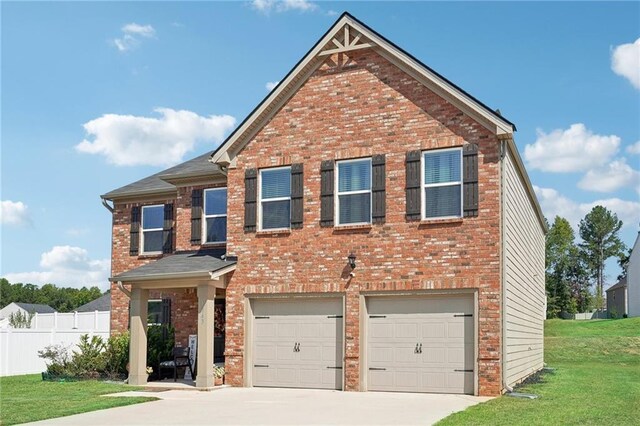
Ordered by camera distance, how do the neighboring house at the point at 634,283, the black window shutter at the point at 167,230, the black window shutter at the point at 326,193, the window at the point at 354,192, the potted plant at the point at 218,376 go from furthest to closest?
the neighboring house at the point at 634,283
the black window shutter at the point at 167,230
the potted plant at the point at 218,376
the black window shutter at the point at 326,193
the window at the point at 354,192

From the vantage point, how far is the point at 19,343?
25609 mm

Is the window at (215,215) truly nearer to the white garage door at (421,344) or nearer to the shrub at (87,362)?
the shrub at (87,362)

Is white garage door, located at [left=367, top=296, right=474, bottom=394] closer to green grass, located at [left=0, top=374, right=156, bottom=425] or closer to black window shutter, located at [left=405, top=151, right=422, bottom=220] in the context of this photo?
black window shutter, located at [left=405, top=151, right=422, bottom=220]

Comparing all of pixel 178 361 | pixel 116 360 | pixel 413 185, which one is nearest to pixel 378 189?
pixel 413 185

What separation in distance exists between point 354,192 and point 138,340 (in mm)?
7032

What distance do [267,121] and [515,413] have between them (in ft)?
33.0

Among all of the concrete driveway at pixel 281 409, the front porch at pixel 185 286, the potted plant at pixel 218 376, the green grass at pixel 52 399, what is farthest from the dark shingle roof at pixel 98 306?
the concrete driveway at pixel 281 409

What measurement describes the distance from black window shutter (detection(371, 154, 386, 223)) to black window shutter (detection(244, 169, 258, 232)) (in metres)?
3.34

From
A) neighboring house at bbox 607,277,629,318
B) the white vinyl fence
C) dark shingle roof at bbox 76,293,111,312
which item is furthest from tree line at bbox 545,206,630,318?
the white vinyl fence

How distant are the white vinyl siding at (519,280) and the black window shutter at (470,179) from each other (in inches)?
27.5

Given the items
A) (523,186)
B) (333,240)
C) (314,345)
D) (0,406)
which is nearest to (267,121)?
(333,240)

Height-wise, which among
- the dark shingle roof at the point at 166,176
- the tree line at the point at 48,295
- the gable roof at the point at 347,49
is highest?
the gable roof at the point at 347,49

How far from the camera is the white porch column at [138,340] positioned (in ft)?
63.4

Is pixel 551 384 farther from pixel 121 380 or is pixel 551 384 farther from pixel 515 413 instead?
pixel 121 380
